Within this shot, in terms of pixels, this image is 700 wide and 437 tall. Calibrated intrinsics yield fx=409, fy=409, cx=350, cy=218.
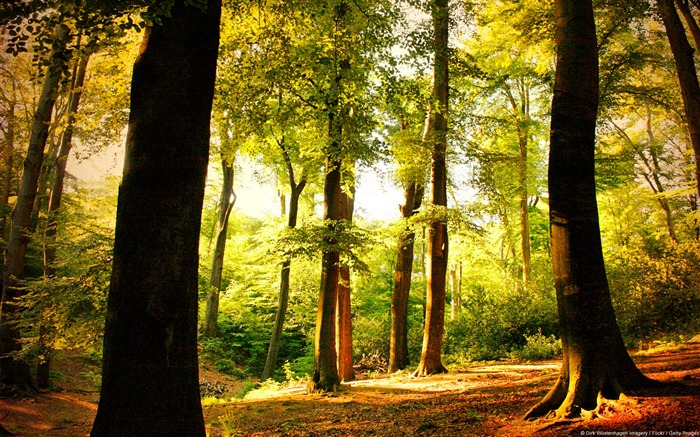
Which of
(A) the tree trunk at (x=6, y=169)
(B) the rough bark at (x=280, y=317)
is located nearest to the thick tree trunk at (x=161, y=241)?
(B) the rough bark at (x=280, y=317)

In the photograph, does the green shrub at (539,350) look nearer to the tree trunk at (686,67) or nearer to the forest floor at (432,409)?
the forest floor at (432,409)

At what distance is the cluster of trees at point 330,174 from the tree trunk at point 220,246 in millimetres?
139

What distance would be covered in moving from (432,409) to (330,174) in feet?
19.7

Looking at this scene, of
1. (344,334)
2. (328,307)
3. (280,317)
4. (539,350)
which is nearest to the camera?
(328,307)

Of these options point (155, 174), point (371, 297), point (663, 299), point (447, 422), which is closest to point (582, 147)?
point (447, 422)

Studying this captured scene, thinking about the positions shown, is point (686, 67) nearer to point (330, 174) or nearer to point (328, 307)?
point (330, 174)

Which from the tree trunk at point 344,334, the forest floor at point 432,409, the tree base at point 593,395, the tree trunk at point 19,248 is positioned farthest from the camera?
the tree trunk at point 344,334

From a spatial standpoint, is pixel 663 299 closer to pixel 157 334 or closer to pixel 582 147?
pixel 582 147

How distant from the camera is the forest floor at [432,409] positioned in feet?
10.8

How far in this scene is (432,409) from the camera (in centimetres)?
614

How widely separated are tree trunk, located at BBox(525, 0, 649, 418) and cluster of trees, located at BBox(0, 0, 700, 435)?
0.07ft

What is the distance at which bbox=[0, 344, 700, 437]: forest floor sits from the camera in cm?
330

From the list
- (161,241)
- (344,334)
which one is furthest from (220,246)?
(161,241)

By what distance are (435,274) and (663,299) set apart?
5.52 m
